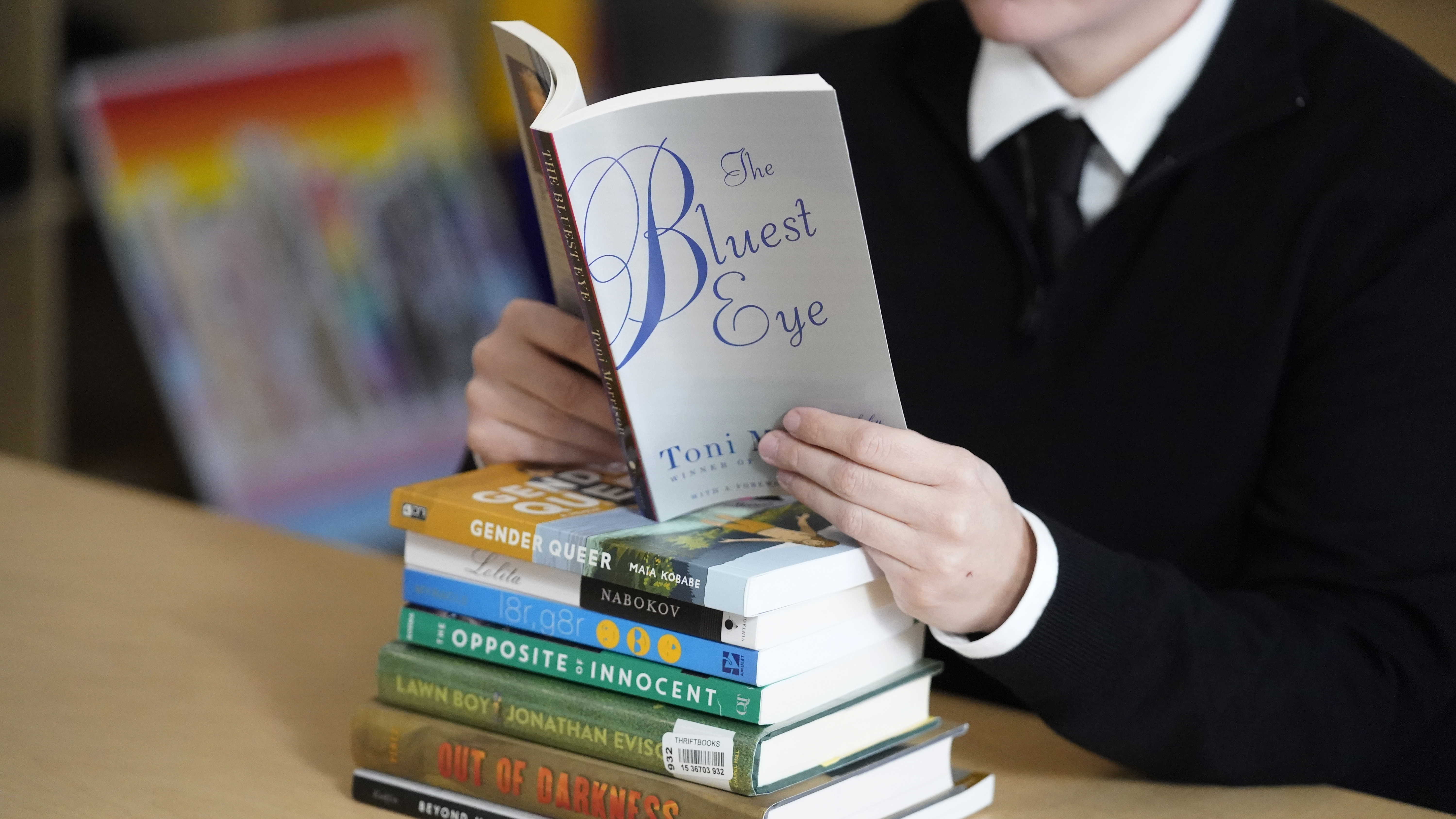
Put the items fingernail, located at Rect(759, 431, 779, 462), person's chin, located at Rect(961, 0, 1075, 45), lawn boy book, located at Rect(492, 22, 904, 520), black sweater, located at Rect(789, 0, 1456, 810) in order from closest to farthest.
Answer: lawn boy book, located at Rect(492, 22, 904, 520), fingernail, located at Rect(759, 431, 779, 462), black sweater, located at Rect(789, 0, 1456, 810), person's chin, located at Rect(961, 0, 1075, 45)

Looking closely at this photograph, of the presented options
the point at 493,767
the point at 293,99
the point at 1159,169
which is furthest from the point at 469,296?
the point at 493,767

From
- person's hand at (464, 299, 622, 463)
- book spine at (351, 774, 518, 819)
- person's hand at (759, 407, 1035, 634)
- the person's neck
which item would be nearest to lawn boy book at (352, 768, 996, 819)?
book spine at (351, 774, 518, 819)

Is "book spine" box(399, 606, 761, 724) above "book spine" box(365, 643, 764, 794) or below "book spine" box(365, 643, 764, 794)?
above

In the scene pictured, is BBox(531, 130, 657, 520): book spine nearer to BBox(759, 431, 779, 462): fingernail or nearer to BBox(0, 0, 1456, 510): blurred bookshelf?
BBox(759, 431, 779, 462): fingernail

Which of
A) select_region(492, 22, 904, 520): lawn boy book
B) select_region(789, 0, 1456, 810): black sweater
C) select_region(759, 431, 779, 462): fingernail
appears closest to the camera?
select_region(492, 22, 904, 520): lawn boy book

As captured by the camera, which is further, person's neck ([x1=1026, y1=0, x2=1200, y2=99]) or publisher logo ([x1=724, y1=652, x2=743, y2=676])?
person's neck ([x1=1026, y1=0, x2=1200, y2=99])

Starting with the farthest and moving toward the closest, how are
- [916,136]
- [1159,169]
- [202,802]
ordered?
[916,136], [1159,169], [202,802]

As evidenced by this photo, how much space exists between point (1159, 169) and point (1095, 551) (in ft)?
1.30

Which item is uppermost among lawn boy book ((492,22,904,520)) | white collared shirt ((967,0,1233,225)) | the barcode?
white collared shirt ((967,0,1233,225))

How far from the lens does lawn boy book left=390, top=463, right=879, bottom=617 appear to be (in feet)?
2.37

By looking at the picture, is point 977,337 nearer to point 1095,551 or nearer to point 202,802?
point 1095,551

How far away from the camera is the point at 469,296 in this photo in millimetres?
2912

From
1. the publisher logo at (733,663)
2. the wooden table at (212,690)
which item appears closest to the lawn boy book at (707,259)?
the publisher logo at (733,663)

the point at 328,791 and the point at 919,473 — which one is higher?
the point at 919,473
